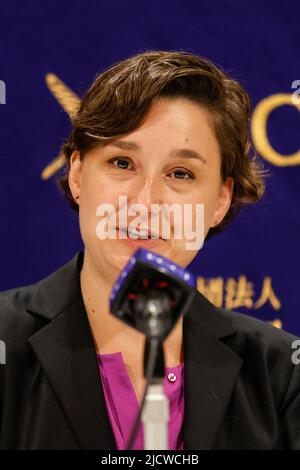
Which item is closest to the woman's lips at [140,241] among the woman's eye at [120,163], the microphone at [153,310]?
the woman's eye at [120,163]

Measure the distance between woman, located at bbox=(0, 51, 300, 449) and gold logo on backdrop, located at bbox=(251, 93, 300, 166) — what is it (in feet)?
1.15

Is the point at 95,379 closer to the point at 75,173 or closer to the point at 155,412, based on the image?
the point at 75,173

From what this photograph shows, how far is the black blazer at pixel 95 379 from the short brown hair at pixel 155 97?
279 millimetres

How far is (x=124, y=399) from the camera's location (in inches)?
51.5

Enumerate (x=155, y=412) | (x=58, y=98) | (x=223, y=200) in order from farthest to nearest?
(x=58, y=98) → (x=223, y=200) → (x=155, y=412)

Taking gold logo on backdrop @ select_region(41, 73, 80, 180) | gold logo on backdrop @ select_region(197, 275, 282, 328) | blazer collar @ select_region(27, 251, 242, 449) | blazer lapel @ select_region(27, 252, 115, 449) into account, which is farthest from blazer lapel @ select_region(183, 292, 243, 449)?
gold logo on backdrop @ select_region(41, 73, 80, 180)

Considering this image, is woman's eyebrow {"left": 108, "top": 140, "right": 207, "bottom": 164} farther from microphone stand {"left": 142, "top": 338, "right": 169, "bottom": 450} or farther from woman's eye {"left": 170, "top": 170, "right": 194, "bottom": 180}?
microphone stand {"left": 142, "top": 338, "right": 169, "bottom": 450}

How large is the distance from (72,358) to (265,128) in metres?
0.82

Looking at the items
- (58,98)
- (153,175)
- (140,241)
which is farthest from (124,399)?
(58,98)

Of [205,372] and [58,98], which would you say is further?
[58,98]

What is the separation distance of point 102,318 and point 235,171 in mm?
397

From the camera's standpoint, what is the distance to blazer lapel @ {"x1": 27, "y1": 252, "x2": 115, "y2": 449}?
1.25m

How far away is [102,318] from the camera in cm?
137
